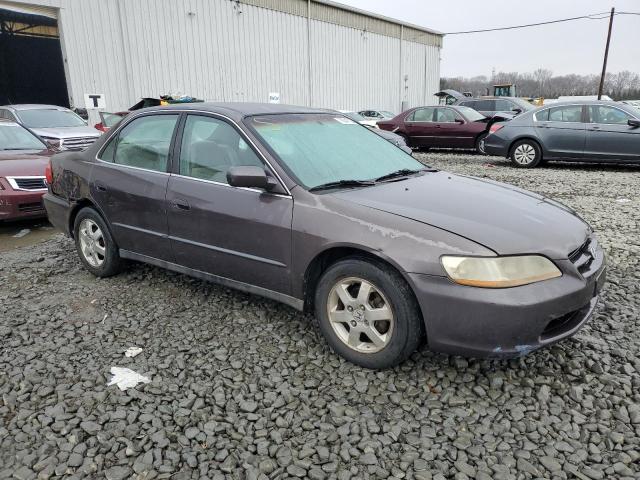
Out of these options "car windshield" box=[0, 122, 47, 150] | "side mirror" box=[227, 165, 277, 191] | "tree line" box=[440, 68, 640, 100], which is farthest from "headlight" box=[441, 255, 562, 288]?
"tree line" box=[440, 68, 640, 100]

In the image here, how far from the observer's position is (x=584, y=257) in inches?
109

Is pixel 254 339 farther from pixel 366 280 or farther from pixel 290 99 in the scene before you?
pixel 290 99

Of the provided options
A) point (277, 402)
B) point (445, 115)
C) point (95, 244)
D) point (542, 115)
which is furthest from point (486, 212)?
point (445, 115)

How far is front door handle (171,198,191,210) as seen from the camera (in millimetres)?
3439

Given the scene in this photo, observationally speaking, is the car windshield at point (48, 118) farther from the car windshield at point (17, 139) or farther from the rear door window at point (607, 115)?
the rear door window at point (607, 115)

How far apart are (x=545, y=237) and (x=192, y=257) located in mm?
2316

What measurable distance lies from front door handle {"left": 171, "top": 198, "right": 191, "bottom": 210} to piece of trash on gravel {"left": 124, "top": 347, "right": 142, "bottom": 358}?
99 cm

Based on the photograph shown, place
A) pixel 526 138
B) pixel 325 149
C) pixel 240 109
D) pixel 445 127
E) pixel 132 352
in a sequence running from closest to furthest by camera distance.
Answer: pixel 132 352
pixel 325 149
pixel 240 109
pixel 526 138
pixel 445 127

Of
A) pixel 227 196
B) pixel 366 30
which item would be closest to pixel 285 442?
pixel 227 196

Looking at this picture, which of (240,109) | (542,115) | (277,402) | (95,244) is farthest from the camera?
(542,115)

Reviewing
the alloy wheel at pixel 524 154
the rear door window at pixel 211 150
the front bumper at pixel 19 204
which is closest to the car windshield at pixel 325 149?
the rear door window at pixel 211 150

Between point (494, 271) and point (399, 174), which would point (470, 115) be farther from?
point (494, 271)

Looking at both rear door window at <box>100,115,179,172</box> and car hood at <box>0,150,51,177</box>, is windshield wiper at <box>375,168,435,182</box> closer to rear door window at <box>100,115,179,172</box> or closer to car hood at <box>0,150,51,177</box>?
rear door window at <box>100,115,179,172</box>

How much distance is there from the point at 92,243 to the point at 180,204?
136cm
